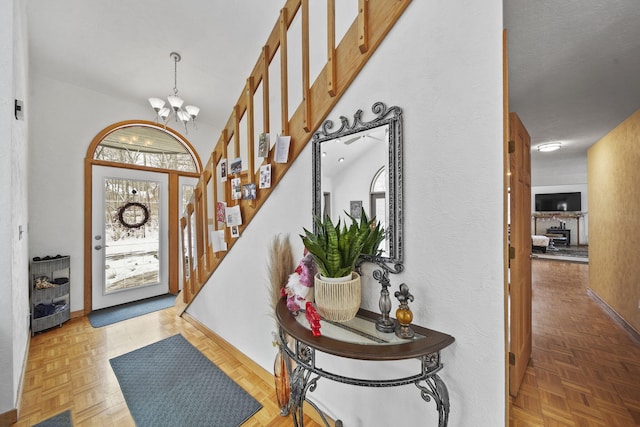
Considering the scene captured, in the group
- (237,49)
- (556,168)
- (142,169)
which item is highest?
(237,49)

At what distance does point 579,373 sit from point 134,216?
4.91 meters

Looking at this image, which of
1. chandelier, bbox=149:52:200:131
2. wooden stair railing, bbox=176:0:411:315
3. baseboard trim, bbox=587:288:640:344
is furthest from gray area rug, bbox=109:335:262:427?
baseboard trim, bbox=587:288:640:344

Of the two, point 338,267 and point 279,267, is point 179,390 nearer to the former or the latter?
point 279,267

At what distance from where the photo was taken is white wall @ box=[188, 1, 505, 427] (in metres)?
0.89

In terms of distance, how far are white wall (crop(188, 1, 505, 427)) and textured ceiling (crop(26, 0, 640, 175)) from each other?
0.76 metres

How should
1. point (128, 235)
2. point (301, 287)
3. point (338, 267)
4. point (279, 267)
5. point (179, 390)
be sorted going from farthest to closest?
point (128, 235), point (179, 390), point (279, 267), point (301, 287), point (338, 267)

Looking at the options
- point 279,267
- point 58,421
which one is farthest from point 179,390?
point 279,267

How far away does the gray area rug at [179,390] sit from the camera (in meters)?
1.49

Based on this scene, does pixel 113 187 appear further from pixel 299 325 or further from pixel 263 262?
pixel 299 325

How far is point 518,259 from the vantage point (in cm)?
172

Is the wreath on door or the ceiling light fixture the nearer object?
the wreath on door

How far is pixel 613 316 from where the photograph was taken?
2.97m

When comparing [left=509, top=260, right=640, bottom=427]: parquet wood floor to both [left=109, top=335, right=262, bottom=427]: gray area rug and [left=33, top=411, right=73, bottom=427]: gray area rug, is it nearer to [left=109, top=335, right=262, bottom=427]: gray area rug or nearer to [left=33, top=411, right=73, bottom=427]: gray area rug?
[left=109, top=335, right=262, bottom=427]: gray area rug

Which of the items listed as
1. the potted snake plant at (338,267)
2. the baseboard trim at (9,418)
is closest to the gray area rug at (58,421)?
the baseboard trim at (9,418)
